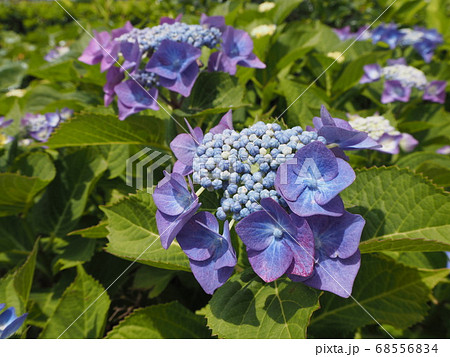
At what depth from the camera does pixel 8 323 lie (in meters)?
1.05

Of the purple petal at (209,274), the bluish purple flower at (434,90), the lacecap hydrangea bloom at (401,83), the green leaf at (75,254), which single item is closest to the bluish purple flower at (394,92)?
the lacecap hydrangea bloom at (401,83)

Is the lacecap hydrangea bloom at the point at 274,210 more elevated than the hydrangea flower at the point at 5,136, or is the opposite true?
the lacecap hydrangea bloom at the point at 274,210

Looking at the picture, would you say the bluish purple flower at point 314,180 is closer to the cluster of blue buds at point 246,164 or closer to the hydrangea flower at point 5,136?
the cluster of blue buds at point 246,164

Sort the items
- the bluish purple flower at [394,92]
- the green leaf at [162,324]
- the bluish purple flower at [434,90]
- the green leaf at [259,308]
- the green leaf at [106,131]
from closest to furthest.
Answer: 1. the green leaf at [259,308]
2. the green leaf at [162,324]
3. the green leaf at [106,131]
4. the bluish purple flower at [394,92]
5. the bluish purple flower at [434,90]

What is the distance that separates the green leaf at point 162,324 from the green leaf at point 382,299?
0.43 metres

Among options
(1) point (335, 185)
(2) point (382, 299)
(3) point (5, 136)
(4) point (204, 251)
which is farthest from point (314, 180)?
(3) point (5, 136)

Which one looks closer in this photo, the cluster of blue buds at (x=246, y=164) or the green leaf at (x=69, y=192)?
the cluster of blue buds at (x=246, y=164)

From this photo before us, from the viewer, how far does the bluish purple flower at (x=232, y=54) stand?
4.51ft

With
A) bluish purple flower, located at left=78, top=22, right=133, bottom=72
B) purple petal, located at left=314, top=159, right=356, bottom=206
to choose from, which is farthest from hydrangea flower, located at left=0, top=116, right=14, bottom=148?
purple petal, located at left=314, top=159, right=356, bottom=206

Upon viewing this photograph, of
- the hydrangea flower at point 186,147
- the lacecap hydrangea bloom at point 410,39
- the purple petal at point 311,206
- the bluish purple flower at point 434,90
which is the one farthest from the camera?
the lacecap hydrangea bloom at point 410,39

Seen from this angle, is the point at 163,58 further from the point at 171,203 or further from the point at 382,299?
the point at 382,299

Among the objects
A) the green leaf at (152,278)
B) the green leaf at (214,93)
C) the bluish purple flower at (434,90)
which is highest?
the green leaf at (214,93)

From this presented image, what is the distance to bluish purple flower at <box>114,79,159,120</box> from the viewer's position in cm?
129

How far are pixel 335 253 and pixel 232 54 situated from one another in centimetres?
92
